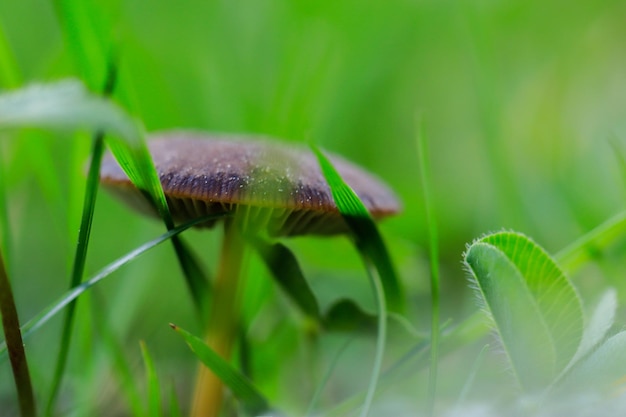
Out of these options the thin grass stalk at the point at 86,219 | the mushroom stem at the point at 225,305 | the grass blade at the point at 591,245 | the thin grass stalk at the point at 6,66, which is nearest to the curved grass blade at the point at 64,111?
the thin grass stalk at the point at 86,219

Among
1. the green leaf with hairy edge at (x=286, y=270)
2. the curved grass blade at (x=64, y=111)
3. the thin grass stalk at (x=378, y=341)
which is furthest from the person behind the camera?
the green leaf with hairy edge at (x=286, y=270)

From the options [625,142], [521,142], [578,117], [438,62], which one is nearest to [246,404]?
[625,142]

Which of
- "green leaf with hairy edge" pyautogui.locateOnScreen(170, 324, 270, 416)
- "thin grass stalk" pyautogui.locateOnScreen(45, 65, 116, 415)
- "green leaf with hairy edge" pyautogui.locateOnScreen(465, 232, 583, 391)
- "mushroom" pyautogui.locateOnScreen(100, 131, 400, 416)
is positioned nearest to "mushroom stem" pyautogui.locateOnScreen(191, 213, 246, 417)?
"mushroom" pyautogui.locateOnScreen(100, 131, 400, 416)

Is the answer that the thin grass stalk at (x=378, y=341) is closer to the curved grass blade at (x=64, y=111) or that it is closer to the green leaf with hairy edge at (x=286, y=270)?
the green leaf with hairy edge at (x=286, y=270)

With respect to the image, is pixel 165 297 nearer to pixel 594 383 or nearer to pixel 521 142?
pixel 594 383

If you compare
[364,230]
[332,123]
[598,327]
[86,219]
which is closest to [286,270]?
[364,230]

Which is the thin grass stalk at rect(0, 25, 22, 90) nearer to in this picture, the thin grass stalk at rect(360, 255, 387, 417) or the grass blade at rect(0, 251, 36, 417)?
the grass blade at rect(0, 251, 36, 417)

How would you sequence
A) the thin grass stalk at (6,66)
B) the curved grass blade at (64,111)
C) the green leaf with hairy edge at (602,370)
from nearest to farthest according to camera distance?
the curved grass blade at (64,111), the green leaf with hairy edge at (602,370), the thin grass stalk at (6,66)
